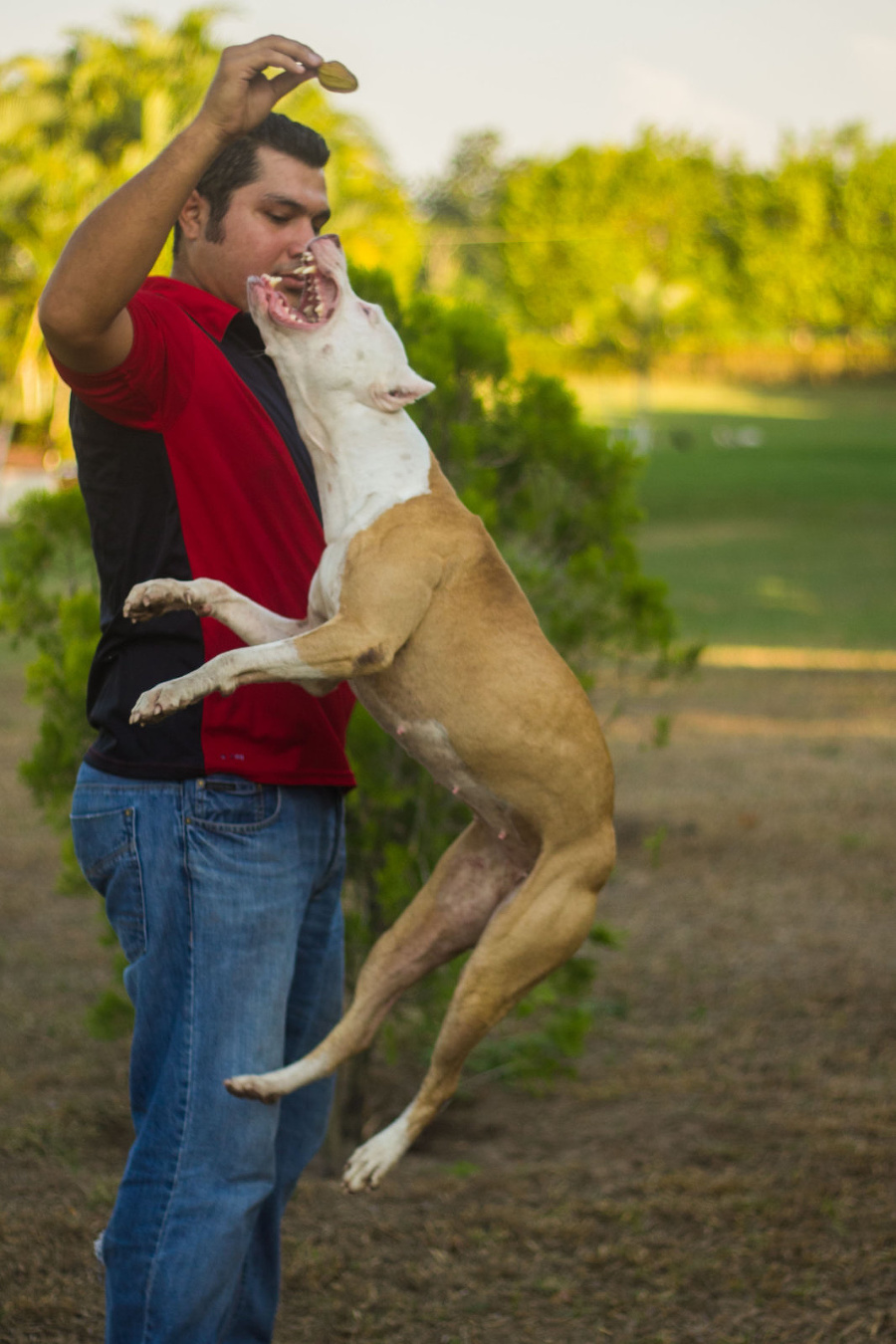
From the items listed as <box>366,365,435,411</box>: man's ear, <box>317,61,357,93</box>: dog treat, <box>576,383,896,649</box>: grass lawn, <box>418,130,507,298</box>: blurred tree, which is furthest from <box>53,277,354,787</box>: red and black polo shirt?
<box>418,130,507,298</box>: blurred tree

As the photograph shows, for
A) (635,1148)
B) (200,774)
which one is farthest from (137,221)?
(635,1148)

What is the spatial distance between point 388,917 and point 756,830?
4.41m

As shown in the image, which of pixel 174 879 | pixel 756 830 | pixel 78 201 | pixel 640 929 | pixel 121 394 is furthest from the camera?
pixel 78 201

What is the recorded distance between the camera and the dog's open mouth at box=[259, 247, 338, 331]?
8.12 ft

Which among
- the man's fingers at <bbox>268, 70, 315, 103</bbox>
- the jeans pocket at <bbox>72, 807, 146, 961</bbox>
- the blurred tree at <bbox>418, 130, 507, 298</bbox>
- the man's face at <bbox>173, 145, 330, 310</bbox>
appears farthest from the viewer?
the blurred tree at <bbox>418, 130, 507, 298</bbox>

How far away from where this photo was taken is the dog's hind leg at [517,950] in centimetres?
259

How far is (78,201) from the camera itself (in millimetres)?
25484

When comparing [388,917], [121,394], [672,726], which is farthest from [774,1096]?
[672,726]

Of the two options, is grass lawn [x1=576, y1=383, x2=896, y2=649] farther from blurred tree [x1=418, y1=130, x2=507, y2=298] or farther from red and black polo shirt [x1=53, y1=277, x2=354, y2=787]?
blurred tree [x1=418, y1=130, x2=507, y2=298]

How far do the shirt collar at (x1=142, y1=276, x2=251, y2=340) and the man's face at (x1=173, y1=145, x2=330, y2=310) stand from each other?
0.23 feet

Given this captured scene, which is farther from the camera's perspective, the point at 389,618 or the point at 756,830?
the point at 756,830

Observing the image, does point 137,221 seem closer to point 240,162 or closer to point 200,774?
point 240,162

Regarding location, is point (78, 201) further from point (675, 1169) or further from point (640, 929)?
point (675, 1169)

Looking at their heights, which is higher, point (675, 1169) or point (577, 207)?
point (577, 207)
